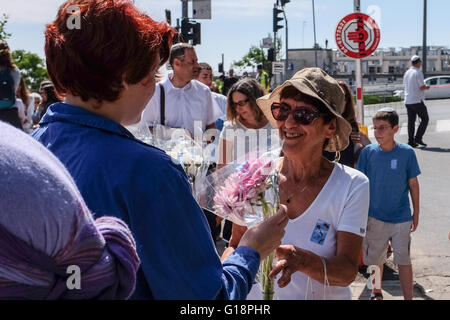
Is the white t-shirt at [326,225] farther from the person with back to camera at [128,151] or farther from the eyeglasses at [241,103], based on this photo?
the eyeglasses at [241,103]

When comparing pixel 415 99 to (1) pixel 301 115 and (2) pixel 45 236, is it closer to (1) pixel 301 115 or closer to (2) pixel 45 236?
(1) pixel 301 115

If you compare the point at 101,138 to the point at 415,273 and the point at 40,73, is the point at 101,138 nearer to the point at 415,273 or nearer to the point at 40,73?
the point at 415,273

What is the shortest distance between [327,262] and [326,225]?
19 cm

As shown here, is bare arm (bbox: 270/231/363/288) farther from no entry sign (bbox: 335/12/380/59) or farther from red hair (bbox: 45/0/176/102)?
no entry sign (bbox: 335/12/380/59)

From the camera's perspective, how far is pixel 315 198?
2.64 metres

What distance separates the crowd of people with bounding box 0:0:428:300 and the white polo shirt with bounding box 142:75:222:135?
3.16 meters

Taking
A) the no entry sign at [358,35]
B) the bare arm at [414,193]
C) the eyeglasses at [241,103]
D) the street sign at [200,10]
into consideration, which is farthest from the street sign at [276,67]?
the bare arm at [414,193]

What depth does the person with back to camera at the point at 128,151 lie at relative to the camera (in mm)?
1345

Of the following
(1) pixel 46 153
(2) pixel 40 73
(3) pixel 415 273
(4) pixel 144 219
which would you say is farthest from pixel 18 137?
(2) pixel 40 73

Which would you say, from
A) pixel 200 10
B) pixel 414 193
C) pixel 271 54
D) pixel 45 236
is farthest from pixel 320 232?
pixel 271 54

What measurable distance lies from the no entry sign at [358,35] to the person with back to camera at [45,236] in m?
9.19

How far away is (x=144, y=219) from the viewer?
134cm

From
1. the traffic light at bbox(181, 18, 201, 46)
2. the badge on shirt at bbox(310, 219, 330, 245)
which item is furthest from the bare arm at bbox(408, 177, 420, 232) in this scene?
the traffic light at bbox(181, 18, 201, 46)

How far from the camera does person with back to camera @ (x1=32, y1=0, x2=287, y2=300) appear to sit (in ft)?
4.41
